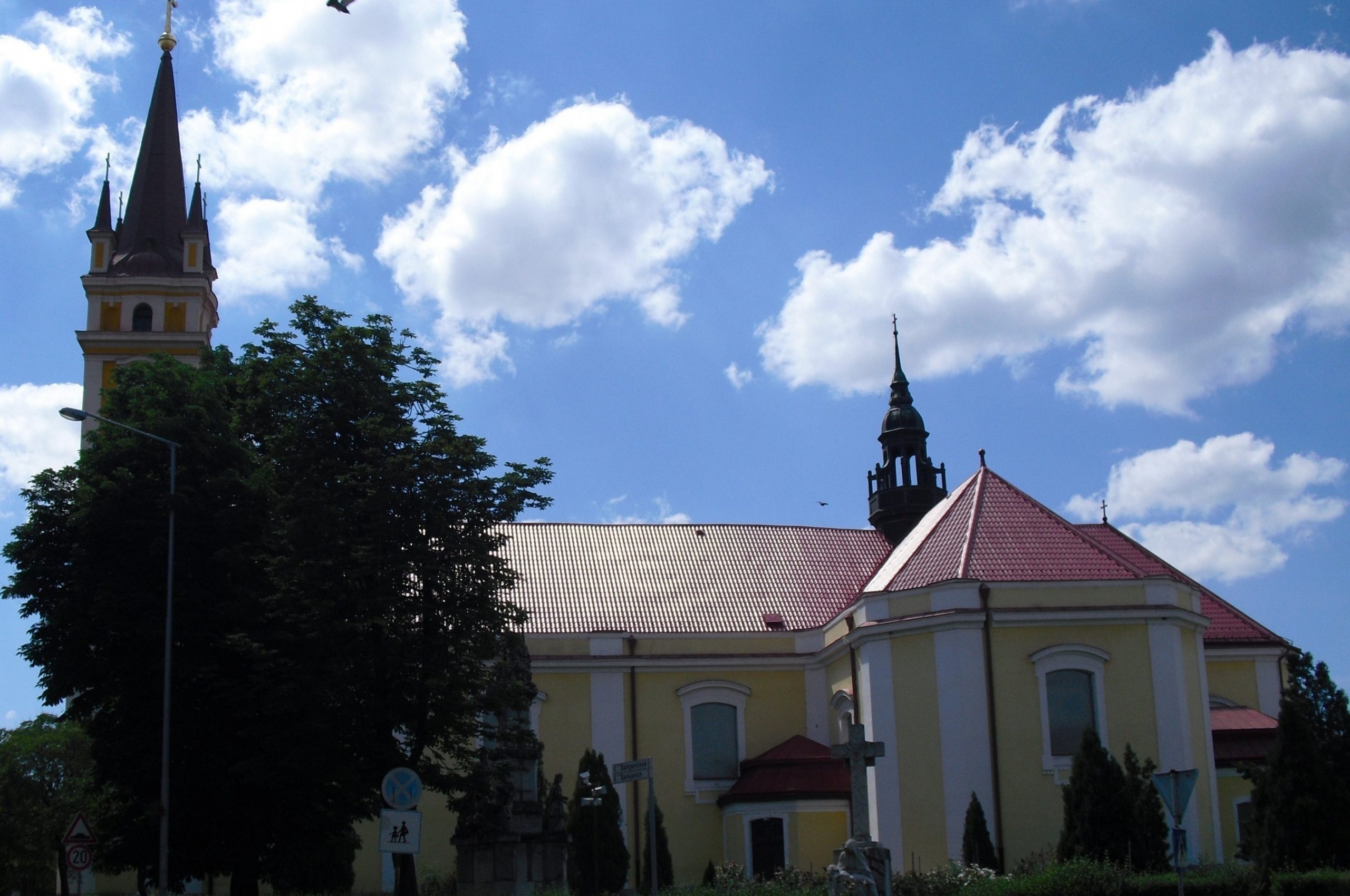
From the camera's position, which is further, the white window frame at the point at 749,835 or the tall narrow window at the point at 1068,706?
the white window frame at the point at 749,835

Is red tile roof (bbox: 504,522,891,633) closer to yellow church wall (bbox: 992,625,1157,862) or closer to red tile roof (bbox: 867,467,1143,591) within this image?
red tile roof (bbox: 867,467,1143,591)

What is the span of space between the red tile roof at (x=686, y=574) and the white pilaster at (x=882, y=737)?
18.9 ft

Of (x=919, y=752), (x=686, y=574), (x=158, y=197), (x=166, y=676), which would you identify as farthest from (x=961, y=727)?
(x=158, y=197)

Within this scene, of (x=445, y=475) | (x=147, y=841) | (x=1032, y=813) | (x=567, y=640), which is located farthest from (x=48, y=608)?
(x=1032, y=813)

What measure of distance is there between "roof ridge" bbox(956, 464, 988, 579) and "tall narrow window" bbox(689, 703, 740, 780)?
27.0ft

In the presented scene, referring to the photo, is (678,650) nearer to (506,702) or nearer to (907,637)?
(907,637)

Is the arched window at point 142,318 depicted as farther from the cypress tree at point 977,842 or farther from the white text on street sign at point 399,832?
the white text on street sign at point 399,832

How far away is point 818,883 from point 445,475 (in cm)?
933

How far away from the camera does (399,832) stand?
42.6 ft

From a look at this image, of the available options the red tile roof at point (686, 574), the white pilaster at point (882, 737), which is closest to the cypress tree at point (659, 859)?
the red tile roof at point (686, 574)

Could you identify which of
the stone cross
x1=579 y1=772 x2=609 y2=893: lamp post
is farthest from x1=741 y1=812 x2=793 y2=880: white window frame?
the stone cross

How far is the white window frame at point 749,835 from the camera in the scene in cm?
3088

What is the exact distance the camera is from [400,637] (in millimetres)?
21906

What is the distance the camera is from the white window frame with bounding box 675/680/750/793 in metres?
33.2
